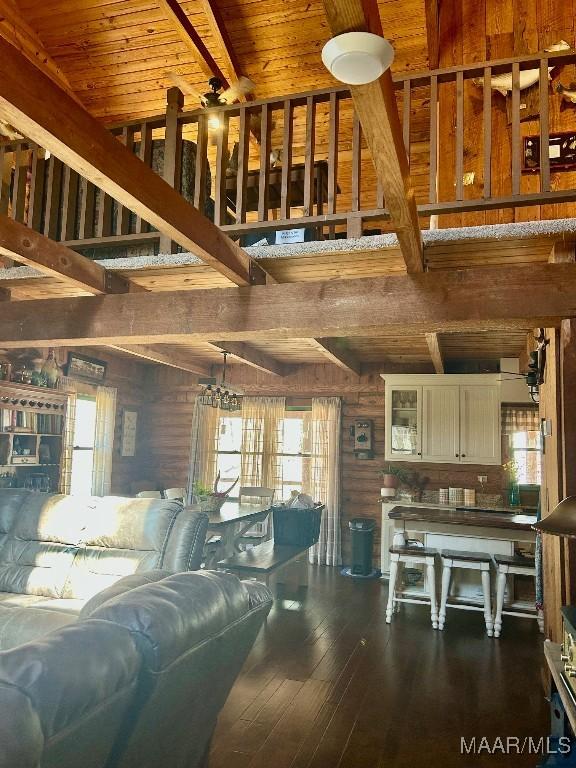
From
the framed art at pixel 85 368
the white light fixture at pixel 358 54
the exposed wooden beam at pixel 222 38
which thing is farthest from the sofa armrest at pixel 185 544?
the exposed wooden beam at pixel 222 38

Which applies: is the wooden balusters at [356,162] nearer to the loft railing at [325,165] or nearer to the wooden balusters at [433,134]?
the loft railing at [325,165]

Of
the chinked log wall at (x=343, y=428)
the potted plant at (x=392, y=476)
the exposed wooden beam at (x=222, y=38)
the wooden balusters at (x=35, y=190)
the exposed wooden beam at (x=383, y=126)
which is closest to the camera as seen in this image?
the exposed wooden beam at (x=383, y=126)

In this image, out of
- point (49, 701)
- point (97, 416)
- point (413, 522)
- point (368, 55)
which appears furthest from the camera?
point (97, 416)

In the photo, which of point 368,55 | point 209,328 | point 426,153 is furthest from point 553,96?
point 368,55

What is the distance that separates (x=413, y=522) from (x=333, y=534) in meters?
1.80

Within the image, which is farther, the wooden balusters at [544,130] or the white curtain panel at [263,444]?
the white curtain panel at [263,444]

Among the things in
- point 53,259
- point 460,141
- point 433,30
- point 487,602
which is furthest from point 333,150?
point 487,602

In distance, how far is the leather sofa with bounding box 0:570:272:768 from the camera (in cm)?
121

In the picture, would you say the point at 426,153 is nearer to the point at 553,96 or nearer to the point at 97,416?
the point at 553,96

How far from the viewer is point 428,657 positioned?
14.2 ft

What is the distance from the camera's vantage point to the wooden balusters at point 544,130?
2.96 m

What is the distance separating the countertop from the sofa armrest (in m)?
2.54

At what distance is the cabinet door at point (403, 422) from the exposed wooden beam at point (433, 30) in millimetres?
3693

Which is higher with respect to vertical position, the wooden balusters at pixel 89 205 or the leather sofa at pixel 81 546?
the wooden balusters at pixel 89 205
